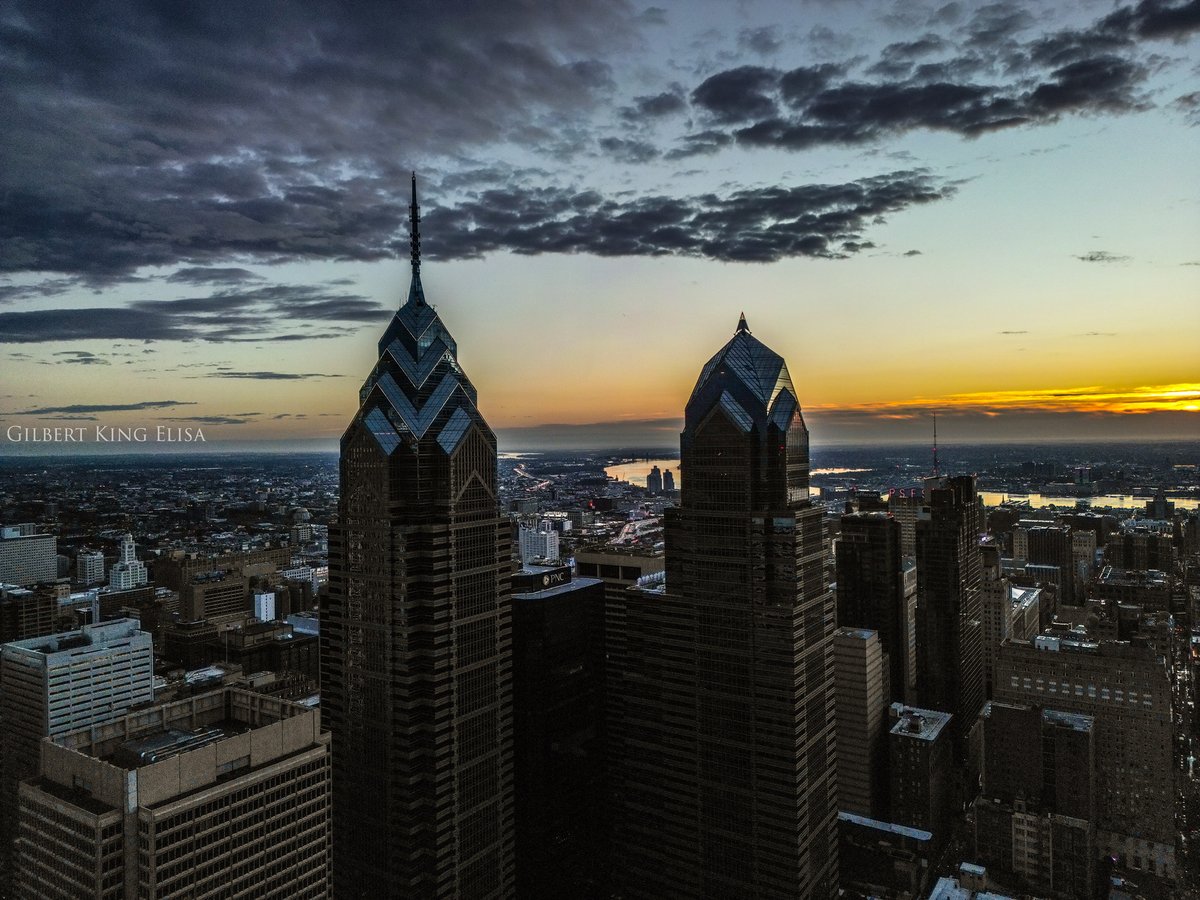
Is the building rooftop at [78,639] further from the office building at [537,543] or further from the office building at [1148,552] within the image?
the office building at [1148,552]

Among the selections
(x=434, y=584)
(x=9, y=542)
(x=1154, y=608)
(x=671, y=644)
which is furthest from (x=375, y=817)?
(x=1154, y=608)

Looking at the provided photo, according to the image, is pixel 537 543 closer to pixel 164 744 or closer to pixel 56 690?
pixel 56 690

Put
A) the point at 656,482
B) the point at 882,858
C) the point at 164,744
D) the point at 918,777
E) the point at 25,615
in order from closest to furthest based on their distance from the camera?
1. the point at 164,744
2. the point at 882,858
3. the point at 918,777
4. the point at 25,615
5. the point at 656,482

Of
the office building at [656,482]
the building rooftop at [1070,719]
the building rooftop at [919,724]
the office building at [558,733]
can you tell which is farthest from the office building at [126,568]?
the building rooftop at [1070,719]

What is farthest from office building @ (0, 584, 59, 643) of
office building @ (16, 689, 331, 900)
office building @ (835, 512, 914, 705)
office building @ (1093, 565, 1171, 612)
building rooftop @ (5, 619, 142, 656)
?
office building @ (1093, 565, 1171, 612)

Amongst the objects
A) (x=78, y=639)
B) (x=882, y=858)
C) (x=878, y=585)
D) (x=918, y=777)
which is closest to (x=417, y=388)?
(x=78, y=639)

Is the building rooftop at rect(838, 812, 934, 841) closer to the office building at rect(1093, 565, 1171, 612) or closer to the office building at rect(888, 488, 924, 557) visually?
the office building at rect(888, 488, 924, 557)

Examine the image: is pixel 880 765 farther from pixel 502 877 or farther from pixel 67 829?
pixel 67 829
